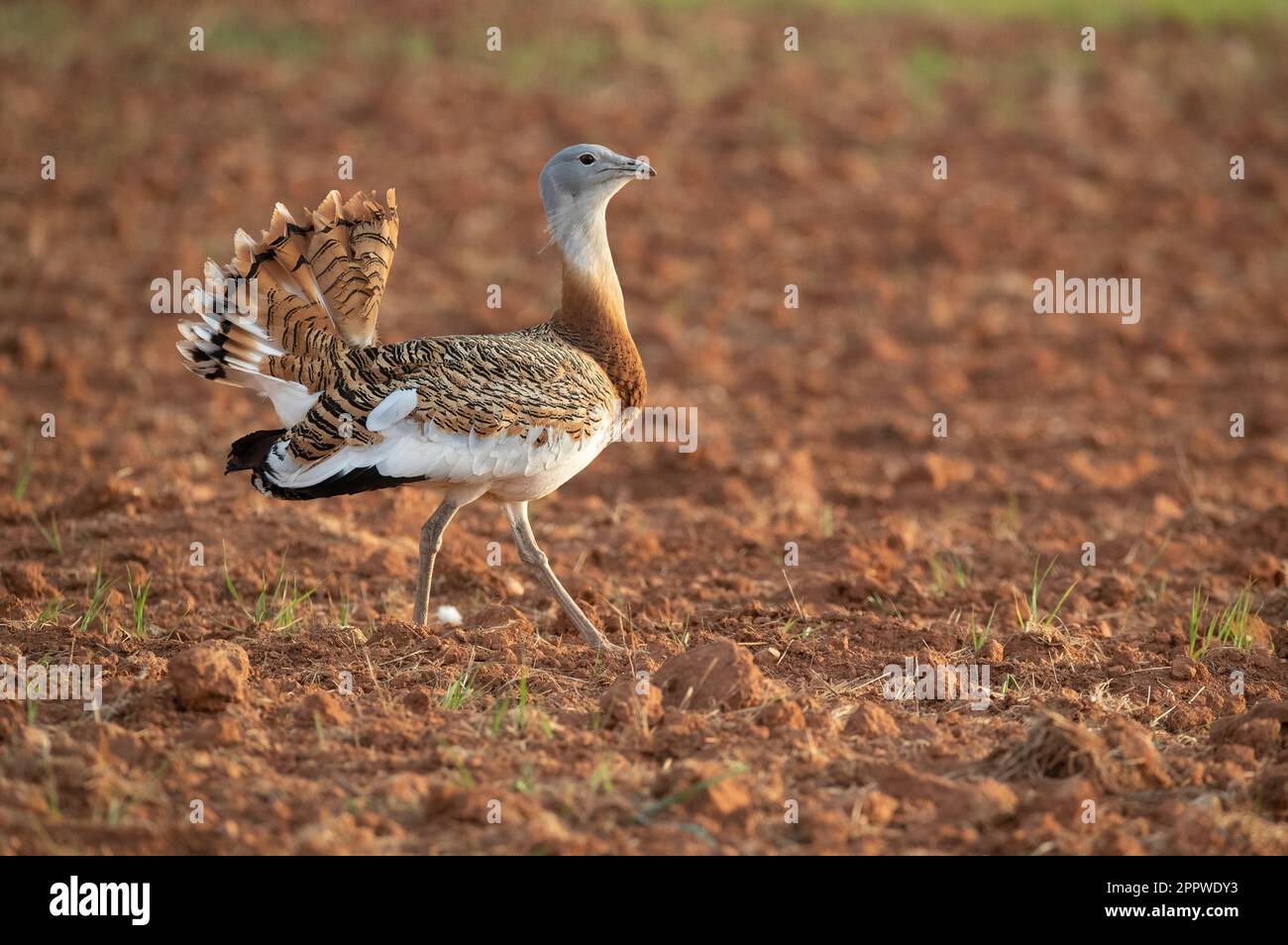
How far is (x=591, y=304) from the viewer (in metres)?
6.02

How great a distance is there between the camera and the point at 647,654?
5539 mm

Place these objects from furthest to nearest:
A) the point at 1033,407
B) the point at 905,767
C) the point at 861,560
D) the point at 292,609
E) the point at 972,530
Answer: the point at 1033,407
the point at 972,530
the point at 861,560
the point at 292,609
the point at 905,767

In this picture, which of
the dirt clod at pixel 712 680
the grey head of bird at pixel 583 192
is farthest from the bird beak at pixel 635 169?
the dirt clod at pixel 712 680

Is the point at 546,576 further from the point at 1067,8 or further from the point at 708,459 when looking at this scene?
the point at 1067,8

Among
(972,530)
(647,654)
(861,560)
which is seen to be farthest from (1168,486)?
(647,654)

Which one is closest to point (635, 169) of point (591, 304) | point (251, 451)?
point (591, 304)

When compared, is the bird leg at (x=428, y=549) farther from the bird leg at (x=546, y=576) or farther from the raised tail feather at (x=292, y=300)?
the raised tail feather at (x=292, y=300)

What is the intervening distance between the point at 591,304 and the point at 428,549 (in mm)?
1192

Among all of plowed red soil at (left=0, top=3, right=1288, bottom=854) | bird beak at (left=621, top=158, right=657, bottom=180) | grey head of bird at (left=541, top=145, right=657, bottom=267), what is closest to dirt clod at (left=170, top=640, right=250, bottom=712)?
plowed red soil at (left=0, top=3, right=1288, bottom=854)

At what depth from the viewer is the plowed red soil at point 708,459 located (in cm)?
438

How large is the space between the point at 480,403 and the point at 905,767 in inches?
81.5

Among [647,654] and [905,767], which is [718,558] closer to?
[647,654]

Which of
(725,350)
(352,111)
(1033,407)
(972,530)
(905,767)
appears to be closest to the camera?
(905,767)

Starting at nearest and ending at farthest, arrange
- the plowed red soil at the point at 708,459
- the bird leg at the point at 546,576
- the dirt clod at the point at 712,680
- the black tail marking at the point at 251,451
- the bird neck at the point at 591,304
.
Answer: the plowed red soil at the point at 708,459
the dirt clod at the point at 712,680
the black tail marking at the point at 251,451
the bird leg at the point at 546,576
the bird neck at the point at 591,304
